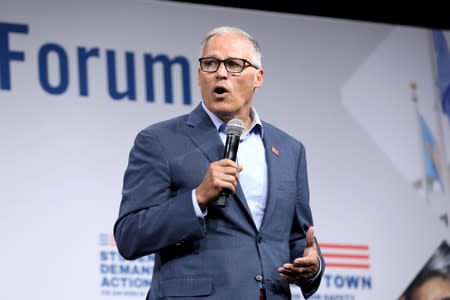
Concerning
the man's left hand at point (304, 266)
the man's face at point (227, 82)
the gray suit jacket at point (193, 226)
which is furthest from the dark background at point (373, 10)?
the man's left hand at point (304, 266)

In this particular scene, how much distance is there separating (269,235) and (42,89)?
1.98m

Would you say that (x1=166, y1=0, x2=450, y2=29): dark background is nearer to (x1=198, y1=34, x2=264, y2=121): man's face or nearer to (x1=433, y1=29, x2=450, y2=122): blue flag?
(x1=433, y1=29, x2=450, y2=122): blue flag

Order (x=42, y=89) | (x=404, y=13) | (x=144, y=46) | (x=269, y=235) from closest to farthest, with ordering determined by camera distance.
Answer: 1. (x=269, y=235)
2. (x=42, y=89)
3. (x=144, y=46)
4. (x=404, y=13)

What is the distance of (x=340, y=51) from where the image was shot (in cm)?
539

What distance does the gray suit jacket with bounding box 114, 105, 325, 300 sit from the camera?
109 inches

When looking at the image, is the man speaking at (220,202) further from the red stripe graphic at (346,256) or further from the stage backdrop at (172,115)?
the red stripe graphic at (346,256)

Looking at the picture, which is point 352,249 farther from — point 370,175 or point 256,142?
point 256,142

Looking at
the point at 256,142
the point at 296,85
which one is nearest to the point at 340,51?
the point at 296,85

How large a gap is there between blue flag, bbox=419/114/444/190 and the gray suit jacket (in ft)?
8.10

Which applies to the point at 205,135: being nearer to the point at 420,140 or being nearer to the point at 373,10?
the point at 420,140

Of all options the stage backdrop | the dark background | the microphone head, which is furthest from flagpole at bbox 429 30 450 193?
the microphone head

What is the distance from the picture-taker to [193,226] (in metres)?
2.74

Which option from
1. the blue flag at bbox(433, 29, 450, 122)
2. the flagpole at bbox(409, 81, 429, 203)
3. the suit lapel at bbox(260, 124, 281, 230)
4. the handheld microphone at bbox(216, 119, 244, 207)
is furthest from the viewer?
the blue flag at bbox(433, 29, 450, 122)

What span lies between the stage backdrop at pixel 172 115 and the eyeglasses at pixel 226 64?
1.64 m
